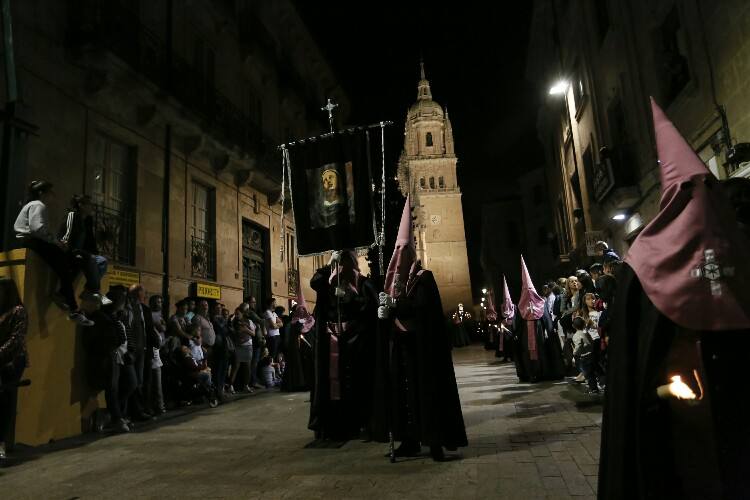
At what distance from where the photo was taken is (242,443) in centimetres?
596

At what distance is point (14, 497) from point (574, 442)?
5146mm

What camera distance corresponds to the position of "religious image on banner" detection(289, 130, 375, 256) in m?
6.29

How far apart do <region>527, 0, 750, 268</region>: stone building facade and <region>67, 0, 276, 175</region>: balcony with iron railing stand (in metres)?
11.4

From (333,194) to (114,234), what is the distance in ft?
23.0

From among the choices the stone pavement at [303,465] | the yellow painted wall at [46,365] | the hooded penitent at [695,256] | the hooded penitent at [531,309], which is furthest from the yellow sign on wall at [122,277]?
the hooded penitent at [695,256]

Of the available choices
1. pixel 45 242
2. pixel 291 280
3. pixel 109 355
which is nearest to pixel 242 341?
pixel 109 355

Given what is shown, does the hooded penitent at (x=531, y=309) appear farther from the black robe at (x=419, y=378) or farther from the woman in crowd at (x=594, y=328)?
the black robe at (x=419, y=378)

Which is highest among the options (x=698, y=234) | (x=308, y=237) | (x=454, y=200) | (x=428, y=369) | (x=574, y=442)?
(x=454, y=200)

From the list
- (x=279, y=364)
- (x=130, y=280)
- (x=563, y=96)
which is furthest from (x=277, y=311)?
(x=563, y=96)

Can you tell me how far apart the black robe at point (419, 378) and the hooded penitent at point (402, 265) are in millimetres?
120

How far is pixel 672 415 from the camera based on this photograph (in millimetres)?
1976

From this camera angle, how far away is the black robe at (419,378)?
4824 millimetres

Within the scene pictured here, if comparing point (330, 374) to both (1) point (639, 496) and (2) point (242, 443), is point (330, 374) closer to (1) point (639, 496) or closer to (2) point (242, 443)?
(2) point (242, 443)

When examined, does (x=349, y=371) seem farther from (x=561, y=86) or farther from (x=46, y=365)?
(x=561, y=86)
